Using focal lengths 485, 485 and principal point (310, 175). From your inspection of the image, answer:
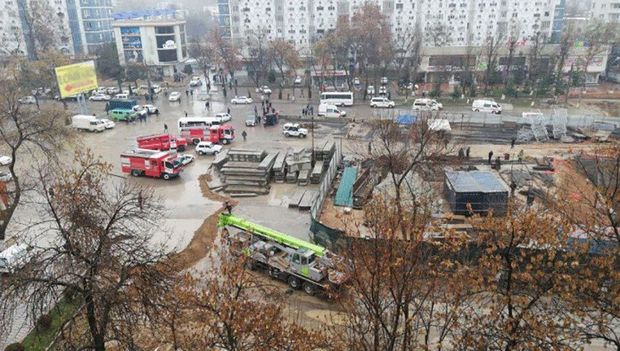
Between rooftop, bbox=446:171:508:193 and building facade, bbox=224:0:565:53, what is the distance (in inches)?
1930

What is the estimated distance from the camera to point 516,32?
225ft

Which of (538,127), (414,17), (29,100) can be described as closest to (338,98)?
(538,127)

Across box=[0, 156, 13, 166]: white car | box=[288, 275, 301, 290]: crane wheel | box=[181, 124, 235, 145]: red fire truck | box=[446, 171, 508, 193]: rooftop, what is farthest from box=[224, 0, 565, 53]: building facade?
box=[288, 275, 301, 290]: crane wheel

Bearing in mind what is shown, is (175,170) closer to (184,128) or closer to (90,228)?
(184,128)

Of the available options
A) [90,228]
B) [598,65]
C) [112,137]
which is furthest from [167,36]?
[90,228]

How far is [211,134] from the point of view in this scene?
3631cm

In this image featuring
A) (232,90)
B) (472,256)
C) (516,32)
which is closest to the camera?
(472,256)

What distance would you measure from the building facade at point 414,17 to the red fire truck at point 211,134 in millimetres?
35451

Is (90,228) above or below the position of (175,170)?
above

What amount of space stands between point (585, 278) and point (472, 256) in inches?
298

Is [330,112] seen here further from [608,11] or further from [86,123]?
[608,11]

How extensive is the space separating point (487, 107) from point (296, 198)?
2696 centimetres

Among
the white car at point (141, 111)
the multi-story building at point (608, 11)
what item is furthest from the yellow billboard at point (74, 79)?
the multi-story building at point (608, 11)

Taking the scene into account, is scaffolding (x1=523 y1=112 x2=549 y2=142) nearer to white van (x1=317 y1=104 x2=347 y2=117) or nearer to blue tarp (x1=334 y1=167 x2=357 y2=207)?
white van (x1=317 y1=104 x2=347 y2=117)
